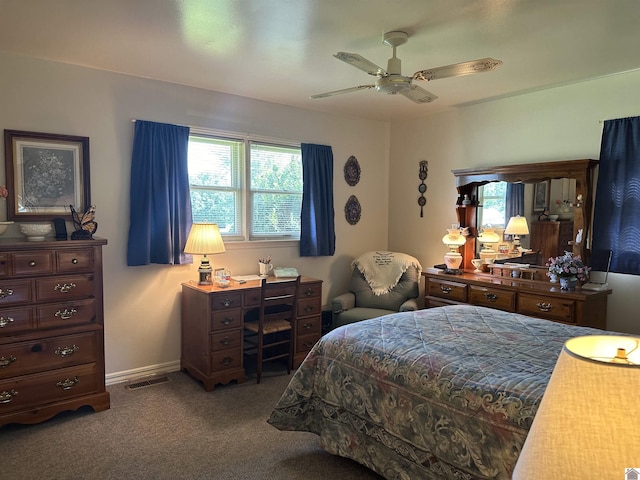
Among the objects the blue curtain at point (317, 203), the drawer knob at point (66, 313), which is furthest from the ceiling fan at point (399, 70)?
the drawer knob at point (66, 313)

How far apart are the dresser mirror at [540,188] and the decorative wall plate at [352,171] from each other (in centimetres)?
118

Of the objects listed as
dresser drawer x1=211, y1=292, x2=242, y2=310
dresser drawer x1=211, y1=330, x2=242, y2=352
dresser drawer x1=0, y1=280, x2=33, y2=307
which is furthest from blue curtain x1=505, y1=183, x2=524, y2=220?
dresser drawer x1=0, y1=280, x2=33, y2=307

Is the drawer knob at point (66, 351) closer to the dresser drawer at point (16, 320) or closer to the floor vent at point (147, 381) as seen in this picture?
→ the dresser drawer at point (16, 320)

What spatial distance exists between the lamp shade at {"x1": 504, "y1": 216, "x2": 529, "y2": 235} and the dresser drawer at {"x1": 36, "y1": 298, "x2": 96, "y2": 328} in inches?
147

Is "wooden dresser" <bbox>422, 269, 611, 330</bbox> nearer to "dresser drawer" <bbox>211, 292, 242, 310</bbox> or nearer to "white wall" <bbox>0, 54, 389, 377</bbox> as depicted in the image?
"white wall" <bbox>0, 54, 389, 377</bbox>

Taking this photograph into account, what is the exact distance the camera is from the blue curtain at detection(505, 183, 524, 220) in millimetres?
4242

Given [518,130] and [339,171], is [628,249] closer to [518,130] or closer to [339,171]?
[518,130]

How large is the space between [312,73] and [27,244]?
7.98 ft

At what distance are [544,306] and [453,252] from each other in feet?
3.56

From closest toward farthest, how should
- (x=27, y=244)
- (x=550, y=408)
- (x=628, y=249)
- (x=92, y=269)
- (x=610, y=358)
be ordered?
(x=550, y=408), (x=610, y=358), (x=27, y=244), (x=92, y=269), (x=628, y=249)

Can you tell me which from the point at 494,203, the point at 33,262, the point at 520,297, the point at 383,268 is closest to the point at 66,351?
the point at 33,262

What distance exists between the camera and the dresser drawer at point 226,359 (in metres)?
3.71

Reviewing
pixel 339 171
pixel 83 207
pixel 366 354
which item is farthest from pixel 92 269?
pixel 339 171

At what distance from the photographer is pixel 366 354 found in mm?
2424
